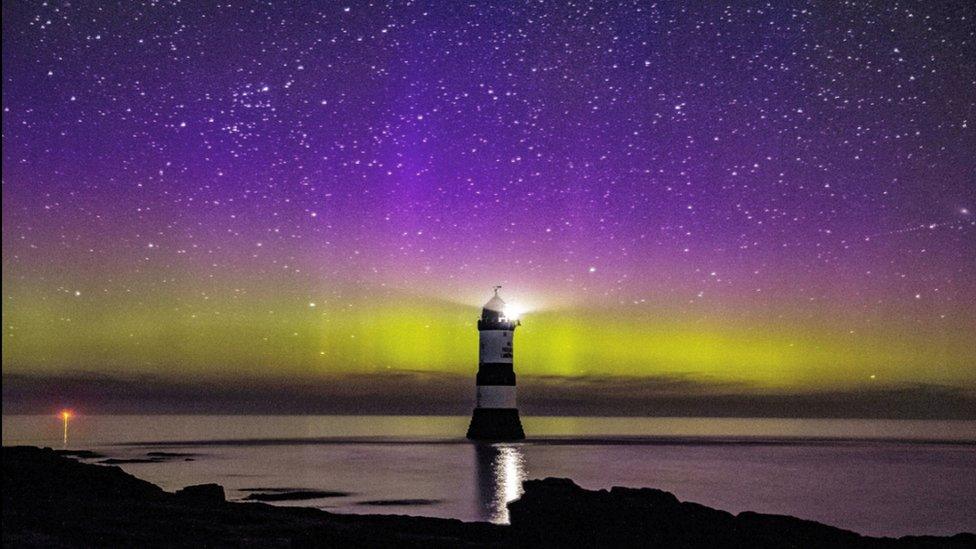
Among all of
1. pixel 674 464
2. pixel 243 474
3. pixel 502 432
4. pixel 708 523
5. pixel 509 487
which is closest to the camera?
pixel 708 523

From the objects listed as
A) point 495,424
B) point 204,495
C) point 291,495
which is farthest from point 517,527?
point 495,424

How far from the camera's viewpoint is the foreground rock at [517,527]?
12.7 metres

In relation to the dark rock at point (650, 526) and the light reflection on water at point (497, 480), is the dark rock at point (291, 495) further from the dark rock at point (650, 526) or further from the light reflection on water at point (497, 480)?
the dark rock at point (650, 526)

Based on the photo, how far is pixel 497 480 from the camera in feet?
134

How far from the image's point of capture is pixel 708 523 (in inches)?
533

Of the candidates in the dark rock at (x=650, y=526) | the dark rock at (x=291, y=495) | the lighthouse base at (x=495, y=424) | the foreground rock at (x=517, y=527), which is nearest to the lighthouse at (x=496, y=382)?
the lighthouse base at (x=495, y=424)

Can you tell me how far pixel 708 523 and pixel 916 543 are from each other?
11.8 ft

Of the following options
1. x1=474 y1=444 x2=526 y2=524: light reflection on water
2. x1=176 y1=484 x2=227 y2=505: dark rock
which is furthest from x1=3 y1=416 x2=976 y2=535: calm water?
x1=176 y1=484 x2=227 y2=505: dark rock

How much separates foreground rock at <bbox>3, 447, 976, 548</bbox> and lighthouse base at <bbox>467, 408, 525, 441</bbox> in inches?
1175

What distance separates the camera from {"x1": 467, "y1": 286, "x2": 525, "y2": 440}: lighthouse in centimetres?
4656

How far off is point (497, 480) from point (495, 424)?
6.50 metres

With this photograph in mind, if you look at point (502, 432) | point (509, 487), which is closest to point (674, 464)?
point (502, 432)

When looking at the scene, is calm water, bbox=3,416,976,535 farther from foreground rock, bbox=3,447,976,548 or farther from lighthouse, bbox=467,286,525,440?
foreground rock, bbox=3,447,976,548

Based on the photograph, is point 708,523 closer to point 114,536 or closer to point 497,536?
point 497,536
